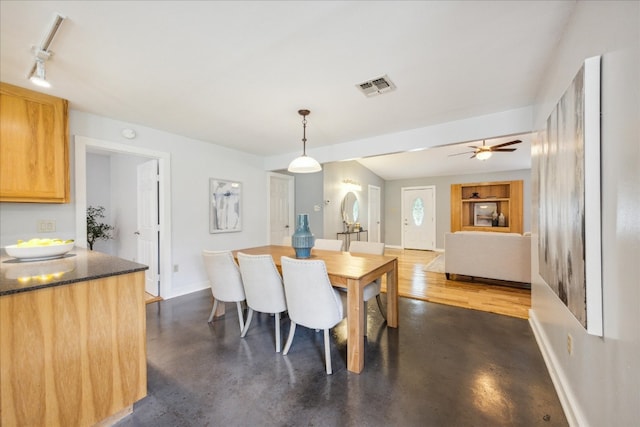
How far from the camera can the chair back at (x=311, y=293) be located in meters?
1.83

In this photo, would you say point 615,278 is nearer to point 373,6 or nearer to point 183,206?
point 373,6

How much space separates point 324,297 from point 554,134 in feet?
6.12

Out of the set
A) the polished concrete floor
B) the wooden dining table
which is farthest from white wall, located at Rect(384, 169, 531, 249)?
the wooden dining table

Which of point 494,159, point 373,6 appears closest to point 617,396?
point 373,6

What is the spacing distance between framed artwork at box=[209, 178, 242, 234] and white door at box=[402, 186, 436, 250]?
549 cm

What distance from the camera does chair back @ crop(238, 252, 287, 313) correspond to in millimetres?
2084

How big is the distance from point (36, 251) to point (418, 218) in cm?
795

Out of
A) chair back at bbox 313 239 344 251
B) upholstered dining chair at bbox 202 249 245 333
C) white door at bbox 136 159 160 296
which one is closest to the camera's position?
upholstered dining chair at bbox 202 249 245 333

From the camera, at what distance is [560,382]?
163 cm

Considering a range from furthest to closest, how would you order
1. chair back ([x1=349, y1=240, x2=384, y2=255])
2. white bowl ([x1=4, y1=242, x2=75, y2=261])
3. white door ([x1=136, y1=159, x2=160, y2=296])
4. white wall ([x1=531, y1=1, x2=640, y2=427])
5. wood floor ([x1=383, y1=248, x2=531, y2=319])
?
white door ([x1=136, y1=159, x2=160, y2=296]) → wood floor ([x1=383, y1=248, x2=531, y2=319]) → chair back ([x1=349, y1=240, x2=384, y2=255]) → white bowl ([x1=4, y1=242, x2=75, y2=261]) → white wall ([x1=531, y1=1, x2=640, y2=427])

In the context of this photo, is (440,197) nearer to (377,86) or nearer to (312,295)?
(377,86)

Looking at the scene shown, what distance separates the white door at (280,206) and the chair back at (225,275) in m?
2.60

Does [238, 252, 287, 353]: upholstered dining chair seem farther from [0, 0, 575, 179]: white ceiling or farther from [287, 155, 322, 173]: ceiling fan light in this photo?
[0, 0, 575, 179]: white ceiling

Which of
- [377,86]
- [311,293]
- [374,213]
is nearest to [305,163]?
[377,86]
